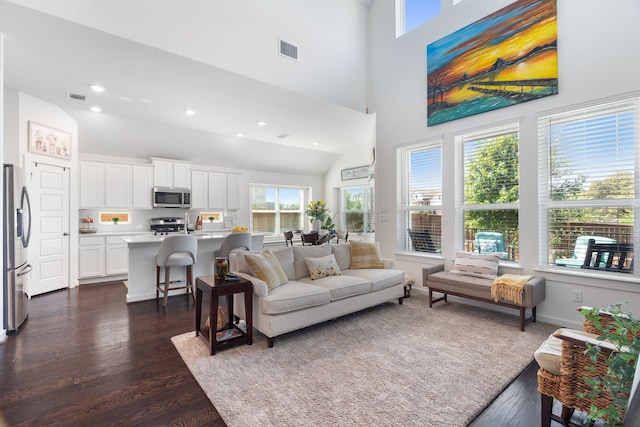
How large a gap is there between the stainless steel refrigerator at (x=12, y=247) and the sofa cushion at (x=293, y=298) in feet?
9.04

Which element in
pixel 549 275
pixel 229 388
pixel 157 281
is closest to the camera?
pixel 229 388

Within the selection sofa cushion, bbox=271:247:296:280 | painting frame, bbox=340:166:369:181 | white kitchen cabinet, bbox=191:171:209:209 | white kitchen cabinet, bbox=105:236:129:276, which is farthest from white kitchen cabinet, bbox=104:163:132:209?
painting frame, bbox=340:166:369:181

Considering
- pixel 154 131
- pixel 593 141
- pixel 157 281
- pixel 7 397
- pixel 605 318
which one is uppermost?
pixel 154 131

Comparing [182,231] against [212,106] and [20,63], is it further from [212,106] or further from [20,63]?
[20,63]

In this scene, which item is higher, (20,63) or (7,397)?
(20,63)

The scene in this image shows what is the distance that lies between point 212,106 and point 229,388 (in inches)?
170

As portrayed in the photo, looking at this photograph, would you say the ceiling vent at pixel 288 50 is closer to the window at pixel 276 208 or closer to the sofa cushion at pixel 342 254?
the sofa cushion at pixel 342 254

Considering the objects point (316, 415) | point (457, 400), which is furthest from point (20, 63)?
point (457, 400)

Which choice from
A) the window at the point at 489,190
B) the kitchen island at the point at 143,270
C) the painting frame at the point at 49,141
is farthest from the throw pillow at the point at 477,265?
the painting frame at the point at 49,141

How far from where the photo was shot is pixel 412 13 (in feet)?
16.9

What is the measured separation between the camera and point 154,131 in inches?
237

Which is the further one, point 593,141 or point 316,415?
point 593,141

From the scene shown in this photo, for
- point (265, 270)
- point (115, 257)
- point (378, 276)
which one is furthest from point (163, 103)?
point (378, 276)

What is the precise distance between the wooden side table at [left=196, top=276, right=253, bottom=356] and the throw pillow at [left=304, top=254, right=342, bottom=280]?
1.01 meters
